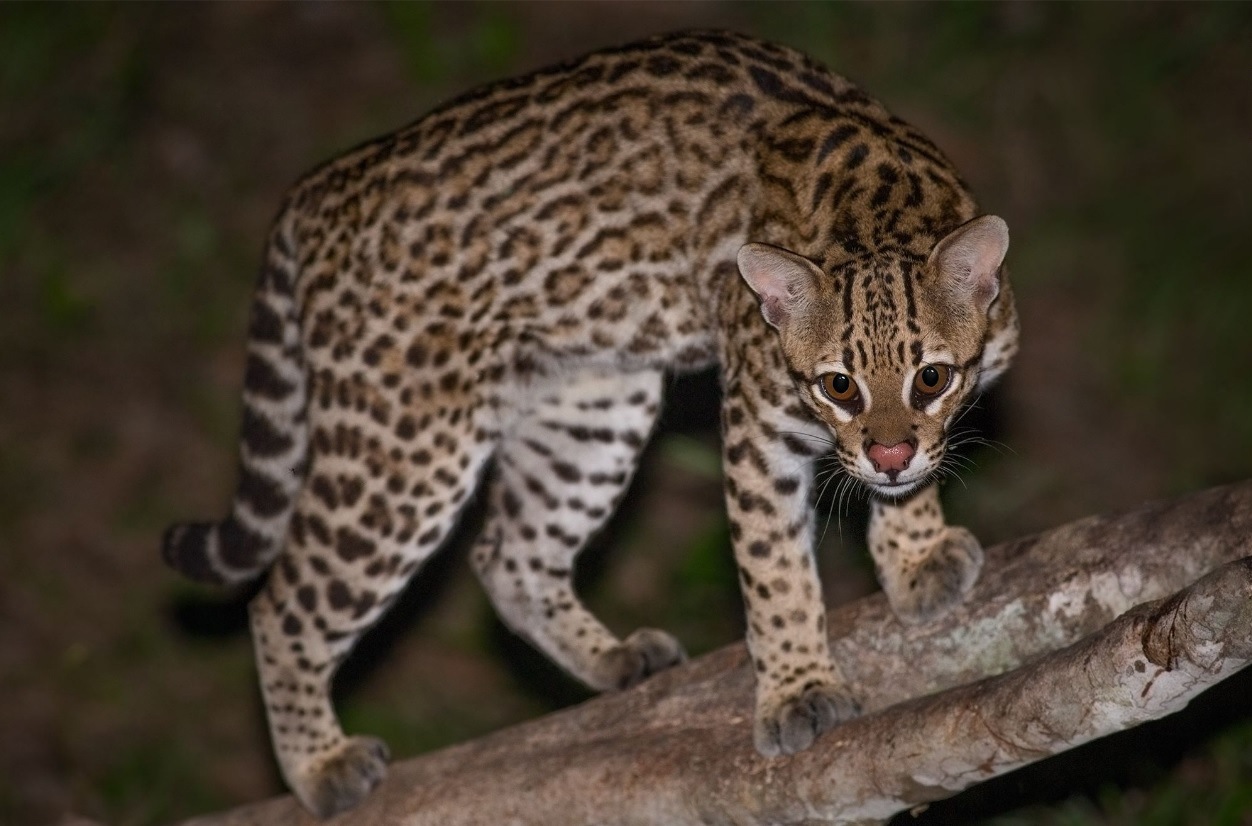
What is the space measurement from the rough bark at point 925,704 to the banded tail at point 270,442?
912 millimetres

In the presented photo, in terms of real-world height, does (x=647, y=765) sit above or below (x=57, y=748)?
above

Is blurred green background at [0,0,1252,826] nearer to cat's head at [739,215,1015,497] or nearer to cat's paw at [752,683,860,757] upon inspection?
cat's paw at [752,683,860,757]

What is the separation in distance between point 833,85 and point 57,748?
496 centimetres

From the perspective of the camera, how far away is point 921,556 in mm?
5293

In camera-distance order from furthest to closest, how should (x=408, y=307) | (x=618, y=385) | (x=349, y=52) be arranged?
(x=349, y=52)
(x=618, y=385)
(x=408, y=307)

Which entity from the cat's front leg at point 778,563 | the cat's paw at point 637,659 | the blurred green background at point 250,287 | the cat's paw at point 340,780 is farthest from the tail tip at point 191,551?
the blurred green background at point 250,287

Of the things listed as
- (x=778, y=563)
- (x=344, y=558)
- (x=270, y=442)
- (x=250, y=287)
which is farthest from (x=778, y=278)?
(x=250, y=287)

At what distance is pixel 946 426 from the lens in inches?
183

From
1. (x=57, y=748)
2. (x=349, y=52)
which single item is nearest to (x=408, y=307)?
(x=57, y=748)

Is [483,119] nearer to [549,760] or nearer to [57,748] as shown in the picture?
[549,760]

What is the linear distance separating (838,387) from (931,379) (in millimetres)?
246

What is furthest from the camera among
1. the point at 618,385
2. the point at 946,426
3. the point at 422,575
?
the point at 422,575

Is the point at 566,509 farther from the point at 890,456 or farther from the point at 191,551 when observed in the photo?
the point at 890,456

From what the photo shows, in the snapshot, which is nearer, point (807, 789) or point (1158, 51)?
point (807, 789)
